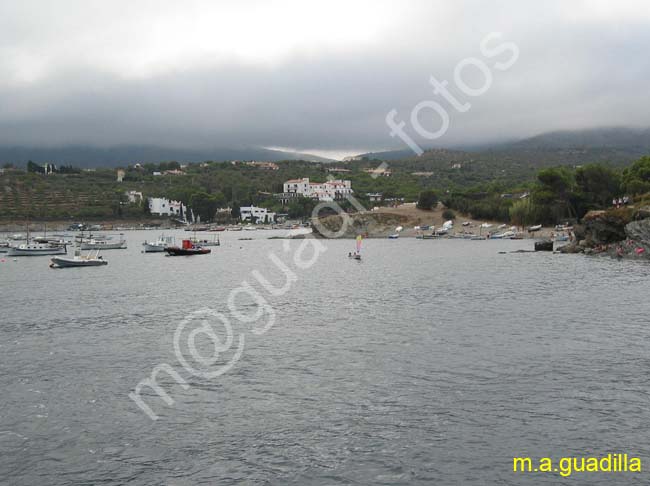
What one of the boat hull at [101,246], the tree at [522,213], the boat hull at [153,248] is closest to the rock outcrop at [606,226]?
the tree at [522,213]

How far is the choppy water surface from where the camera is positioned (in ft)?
39.2

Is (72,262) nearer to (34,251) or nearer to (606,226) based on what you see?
(34,251)

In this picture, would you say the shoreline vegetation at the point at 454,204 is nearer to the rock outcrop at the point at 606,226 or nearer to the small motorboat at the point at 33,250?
the rock outcrop at the point at 606,226

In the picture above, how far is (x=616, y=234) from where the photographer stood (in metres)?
65.9

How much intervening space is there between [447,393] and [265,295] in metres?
24.3

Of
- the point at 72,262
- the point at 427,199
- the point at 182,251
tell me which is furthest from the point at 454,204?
the point at 72,262

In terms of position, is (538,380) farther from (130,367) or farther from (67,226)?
(67,226)

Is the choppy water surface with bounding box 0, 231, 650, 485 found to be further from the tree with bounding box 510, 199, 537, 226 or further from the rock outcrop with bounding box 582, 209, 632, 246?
the tree with bounding box 510, 199, 537, 226

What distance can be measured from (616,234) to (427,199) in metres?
71.7

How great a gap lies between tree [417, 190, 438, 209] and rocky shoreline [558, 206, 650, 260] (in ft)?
205

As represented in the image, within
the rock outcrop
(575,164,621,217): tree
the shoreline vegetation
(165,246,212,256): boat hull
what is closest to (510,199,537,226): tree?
the shoreline vegetation

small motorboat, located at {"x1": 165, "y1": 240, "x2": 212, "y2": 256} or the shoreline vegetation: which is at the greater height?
the shoreline vegetation

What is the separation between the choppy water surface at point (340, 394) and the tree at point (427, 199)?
4051 inches

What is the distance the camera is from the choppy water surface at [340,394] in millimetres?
11938
